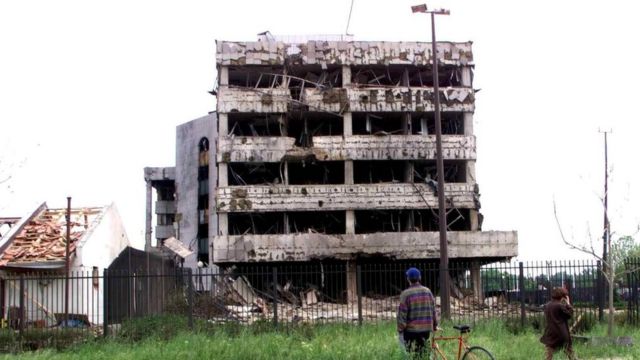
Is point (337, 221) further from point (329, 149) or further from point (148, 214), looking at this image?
point (148, 214)

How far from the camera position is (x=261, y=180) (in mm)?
41250

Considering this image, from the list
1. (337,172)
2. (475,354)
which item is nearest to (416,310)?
(475,354)

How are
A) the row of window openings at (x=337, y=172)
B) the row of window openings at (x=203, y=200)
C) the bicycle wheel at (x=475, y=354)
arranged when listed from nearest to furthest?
the bicycle wheel at (x=475, y=354), the row of window openings at (x=337, y=172), the row of window openings at (x=203, y=200)

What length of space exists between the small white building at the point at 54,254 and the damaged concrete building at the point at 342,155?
7309 millimetres

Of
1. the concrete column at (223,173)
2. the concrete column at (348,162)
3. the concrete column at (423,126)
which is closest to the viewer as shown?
the concrete column at (223,173)

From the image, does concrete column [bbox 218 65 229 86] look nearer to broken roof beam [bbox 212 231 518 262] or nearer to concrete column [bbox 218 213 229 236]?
concrete column [bbox 218 213 229 236]

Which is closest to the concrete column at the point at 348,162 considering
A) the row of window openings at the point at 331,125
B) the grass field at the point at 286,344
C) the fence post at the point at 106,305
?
the row of window openings at the point at 331,125

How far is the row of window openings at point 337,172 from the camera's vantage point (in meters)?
40.1

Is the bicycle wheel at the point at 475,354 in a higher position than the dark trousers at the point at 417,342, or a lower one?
lower

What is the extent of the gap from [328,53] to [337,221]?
29.8 feet

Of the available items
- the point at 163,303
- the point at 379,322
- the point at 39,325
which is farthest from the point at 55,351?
the point at 379,322

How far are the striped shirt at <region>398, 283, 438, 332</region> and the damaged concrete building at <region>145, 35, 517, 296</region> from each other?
26.6 meters

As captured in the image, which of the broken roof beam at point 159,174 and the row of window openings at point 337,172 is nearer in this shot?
the row of window openings at point 337,172

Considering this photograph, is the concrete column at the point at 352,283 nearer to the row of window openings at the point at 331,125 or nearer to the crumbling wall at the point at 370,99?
the row of window openings at the point at 331,125
